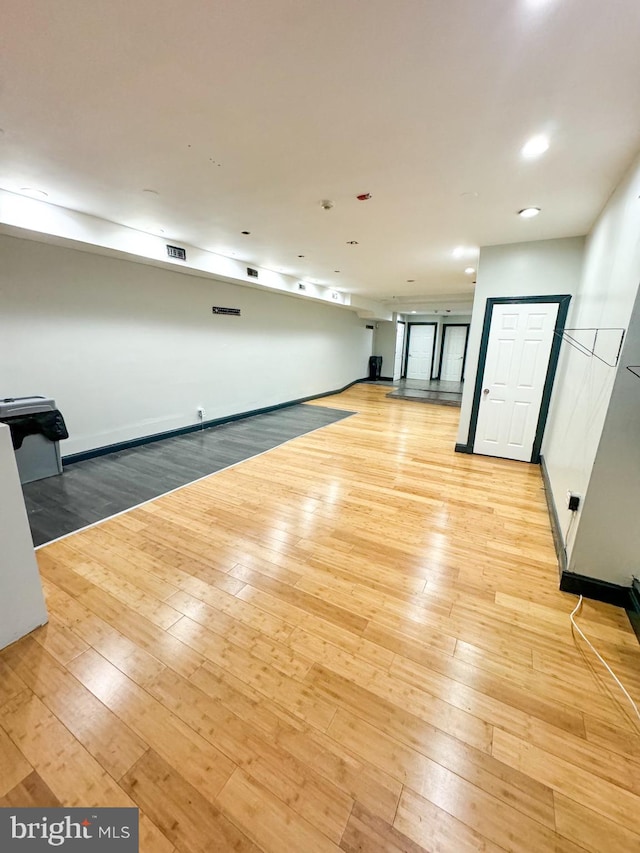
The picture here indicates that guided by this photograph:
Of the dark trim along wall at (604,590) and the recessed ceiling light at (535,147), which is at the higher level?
the recessed ceiling light at (535,147)

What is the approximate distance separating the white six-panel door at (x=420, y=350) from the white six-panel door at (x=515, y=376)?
27.2ft

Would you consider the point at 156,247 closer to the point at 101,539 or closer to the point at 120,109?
the point at 120,109

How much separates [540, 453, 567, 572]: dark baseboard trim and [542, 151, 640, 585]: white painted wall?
0.08 metres

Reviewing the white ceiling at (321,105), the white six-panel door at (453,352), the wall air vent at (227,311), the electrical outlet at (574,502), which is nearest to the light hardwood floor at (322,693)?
the electrical outlet at (574,502)

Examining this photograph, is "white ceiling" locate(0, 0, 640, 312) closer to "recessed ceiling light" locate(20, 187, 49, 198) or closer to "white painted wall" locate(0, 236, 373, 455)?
"recessed ceiling light" locate(20, 187, 49, 198)

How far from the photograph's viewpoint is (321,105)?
5.44 feet

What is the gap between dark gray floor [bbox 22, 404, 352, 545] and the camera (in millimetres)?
2812

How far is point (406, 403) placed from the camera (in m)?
8.23

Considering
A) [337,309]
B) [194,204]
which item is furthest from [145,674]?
[337,309]

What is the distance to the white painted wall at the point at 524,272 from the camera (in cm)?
368

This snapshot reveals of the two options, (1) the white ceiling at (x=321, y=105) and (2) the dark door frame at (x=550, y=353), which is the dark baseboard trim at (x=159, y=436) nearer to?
(1) the white ceiling at (x=321, y=105)

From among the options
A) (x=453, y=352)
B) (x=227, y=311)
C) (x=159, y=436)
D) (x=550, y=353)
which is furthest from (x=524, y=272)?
(x=453, y=352)

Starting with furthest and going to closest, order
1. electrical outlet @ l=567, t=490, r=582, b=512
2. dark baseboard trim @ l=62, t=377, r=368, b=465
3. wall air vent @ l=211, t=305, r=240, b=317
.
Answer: wall air vent @ l=211, t=305, r=240, b=317 → dark baseboard trim @ l=62, t=377, r=368, b=465 → electrical outlet @ l=567, t=490, r=582, b=512

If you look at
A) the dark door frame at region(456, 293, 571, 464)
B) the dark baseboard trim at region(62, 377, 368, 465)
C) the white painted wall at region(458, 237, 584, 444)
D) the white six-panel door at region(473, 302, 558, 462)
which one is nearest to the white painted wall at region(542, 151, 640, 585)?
the white painted wall at region(458, 237, 584, 444)
